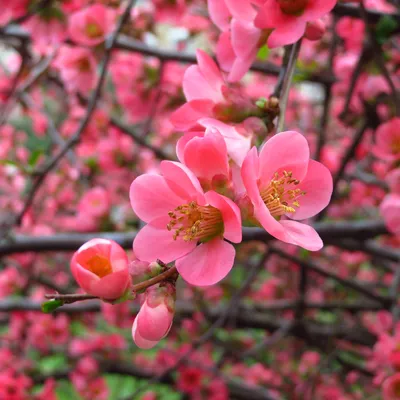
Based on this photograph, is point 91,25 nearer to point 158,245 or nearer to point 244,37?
point 244,37

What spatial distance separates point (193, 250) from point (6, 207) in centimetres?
168

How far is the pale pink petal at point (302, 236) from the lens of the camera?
13.6 inches

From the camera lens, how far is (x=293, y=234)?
366 mm

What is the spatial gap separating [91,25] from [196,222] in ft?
2.65

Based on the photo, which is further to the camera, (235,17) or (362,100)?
(362,100)

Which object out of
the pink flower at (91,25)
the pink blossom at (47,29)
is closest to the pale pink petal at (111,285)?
the pink flower at (91,25)

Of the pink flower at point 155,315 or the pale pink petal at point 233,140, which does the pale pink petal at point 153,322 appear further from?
the pale pink petal at point 233,140

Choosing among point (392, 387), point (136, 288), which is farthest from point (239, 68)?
point (392, 387)

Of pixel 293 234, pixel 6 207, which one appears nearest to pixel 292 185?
pixel 293 234

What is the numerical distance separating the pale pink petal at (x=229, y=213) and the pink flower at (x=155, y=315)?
2.8 inches

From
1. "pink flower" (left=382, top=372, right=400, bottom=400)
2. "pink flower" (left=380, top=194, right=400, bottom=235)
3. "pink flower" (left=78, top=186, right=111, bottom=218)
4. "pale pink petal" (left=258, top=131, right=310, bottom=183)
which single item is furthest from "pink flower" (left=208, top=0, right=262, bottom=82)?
"pink flower" (left=78, top=186, right=111, bottom=218)

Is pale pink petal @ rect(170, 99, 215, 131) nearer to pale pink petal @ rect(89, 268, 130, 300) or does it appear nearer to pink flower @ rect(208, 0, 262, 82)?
pink flower @ rect(208, 0, 262, 82)

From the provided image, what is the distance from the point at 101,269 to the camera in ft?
1.14

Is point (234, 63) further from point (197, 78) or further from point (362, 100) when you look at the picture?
point (362, 100)
